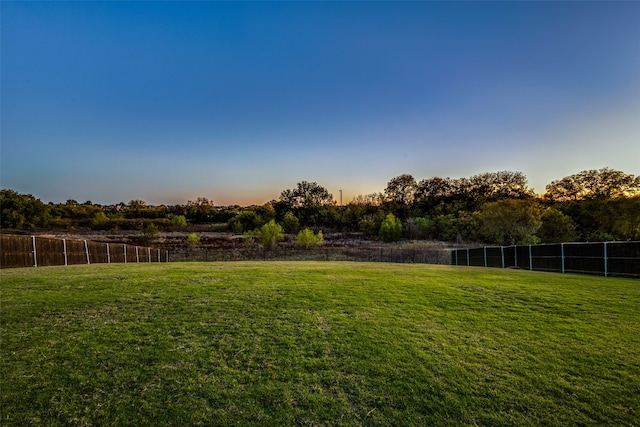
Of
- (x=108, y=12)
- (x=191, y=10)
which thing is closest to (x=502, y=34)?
→ (x=191, y=10)

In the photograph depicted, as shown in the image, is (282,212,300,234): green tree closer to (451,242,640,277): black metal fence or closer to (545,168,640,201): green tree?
(545,168,640,201): green tree

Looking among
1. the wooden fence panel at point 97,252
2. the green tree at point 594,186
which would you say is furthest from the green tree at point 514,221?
the wooden fence panel at point 97,252

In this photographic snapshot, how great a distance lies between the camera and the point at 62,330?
5.00 metres

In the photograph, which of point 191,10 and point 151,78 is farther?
point 151,78

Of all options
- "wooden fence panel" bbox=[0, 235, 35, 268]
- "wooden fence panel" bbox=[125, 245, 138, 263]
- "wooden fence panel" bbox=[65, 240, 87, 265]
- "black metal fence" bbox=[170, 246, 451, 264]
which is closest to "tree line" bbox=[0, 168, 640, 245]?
"black metal fence" bbox=[170, 246, 451, 264]

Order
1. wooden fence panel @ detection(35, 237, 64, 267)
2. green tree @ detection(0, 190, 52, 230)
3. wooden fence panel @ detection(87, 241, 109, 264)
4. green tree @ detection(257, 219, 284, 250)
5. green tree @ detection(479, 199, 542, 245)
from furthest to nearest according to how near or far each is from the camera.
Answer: green tree @ detection(0, 190, 52, 230)
green tree @ detection(257, 219, 284, 250)
green tree @ detection(479, 199, 542, 245)
wooden fence panel @ detection(87, 241, 109, 264)
wooden fence panel @ detection(35, 237, 64, 267)

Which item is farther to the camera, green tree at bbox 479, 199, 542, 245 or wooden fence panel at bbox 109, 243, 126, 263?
green tree at bbox 479, 199, 542, 245

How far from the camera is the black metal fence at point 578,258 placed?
13.2 meters

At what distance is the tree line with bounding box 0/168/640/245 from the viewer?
44219 millimetres

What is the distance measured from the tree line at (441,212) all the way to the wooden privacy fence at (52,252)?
36086 mm

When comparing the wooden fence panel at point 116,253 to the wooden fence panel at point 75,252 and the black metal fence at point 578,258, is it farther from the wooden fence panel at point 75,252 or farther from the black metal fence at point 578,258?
the black metal fence at point 578,258

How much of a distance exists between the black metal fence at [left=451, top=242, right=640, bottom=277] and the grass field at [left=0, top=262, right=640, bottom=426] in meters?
7.93

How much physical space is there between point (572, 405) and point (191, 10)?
13632 millimetres

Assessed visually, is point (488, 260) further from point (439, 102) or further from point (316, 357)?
point (316, 357)
